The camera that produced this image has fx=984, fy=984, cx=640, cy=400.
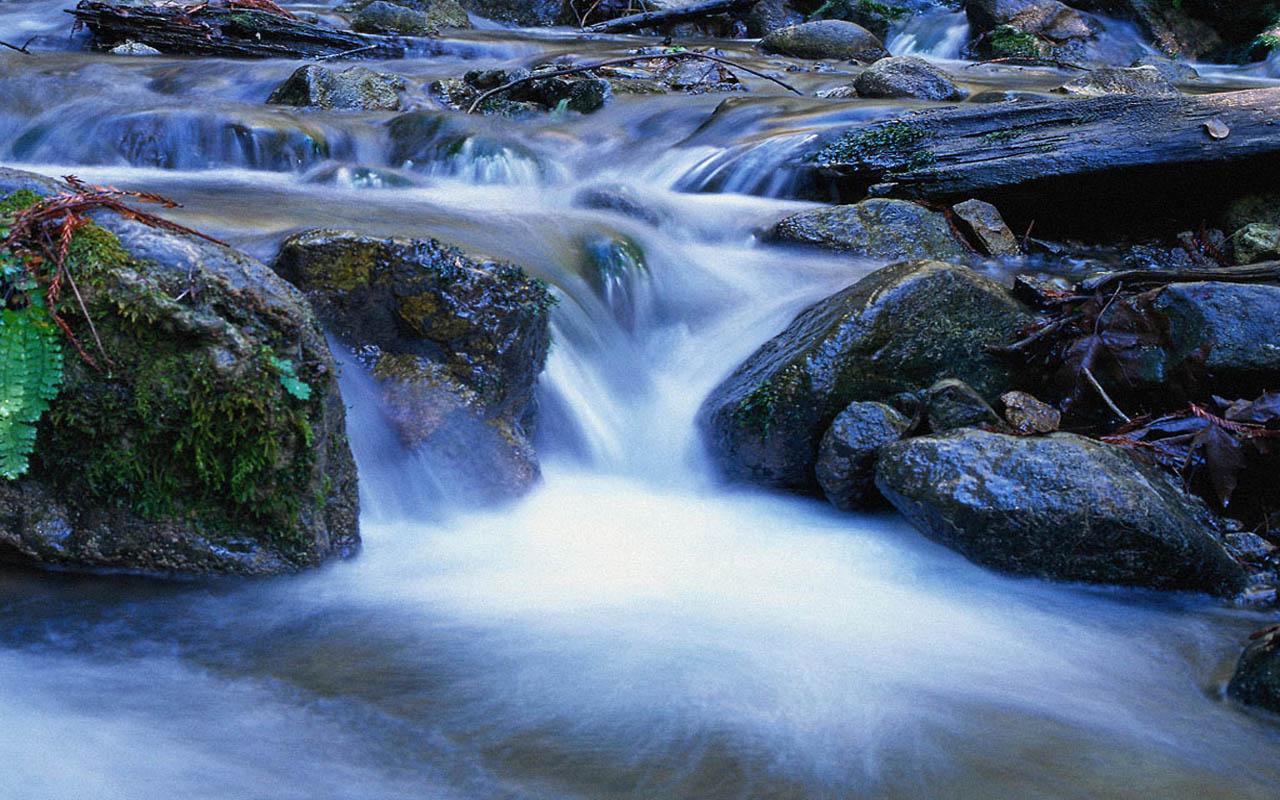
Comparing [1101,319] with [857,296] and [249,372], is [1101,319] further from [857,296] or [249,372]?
[249,372]

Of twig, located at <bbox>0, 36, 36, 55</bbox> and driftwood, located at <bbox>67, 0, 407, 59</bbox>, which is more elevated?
driftwood, located at <bbox>67, 0, 407, 59</bbox>

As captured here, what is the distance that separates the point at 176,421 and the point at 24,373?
1.49 feet

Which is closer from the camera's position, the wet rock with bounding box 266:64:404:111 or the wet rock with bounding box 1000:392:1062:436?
the wet rock with bounding box 1000:392:1062:436

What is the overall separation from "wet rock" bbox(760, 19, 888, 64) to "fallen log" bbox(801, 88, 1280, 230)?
7277 mm

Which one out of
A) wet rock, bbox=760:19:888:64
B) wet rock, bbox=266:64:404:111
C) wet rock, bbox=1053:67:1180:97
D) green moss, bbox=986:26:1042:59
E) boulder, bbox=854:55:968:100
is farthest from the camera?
green moss, bbox=986:26:1042:59

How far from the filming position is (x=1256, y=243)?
6.30m

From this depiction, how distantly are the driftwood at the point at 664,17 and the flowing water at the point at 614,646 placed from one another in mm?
11506

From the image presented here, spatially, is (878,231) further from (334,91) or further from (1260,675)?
(334,91)

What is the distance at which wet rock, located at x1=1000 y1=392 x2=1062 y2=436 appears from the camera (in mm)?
4602

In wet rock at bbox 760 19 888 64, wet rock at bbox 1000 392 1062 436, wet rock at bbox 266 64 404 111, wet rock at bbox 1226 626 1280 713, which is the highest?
wet rock at bbox 760 19 888 64

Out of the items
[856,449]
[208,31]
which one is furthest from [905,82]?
[208,31]

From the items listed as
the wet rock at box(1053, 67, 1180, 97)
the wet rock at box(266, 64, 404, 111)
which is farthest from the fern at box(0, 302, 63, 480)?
the wet rock at box(1053, 67, 1180, 97)

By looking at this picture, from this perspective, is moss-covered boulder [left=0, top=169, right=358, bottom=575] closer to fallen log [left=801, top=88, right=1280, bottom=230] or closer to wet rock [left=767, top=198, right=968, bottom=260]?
wet rock [left=767, top=198, right=968, bottom=260]

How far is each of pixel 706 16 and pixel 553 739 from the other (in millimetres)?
16353
